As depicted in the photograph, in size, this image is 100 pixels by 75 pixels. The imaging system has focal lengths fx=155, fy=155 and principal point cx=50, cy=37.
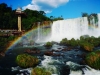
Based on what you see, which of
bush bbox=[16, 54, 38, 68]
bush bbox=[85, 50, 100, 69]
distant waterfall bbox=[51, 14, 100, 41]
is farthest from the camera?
distant waterfall bbox=[51, 14, 100, 41]

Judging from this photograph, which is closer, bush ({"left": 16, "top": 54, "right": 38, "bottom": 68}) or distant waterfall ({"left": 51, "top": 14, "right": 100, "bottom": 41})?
bush ({"left": 16, "top": 54, "right": 38, "bottom": 68})

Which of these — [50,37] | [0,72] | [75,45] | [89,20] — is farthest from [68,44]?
[0,72]

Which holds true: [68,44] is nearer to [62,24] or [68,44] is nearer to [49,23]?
[62,24]

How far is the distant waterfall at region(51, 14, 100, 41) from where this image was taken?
3272cm

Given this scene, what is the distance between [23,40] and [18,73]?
78.6 feet

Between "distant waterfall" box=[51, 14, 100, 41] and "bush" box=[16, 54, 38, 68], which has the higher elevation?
"distant waterfall" box=[51, 14, 100, 41]

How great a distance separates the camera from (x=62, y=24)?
36938 millimetres

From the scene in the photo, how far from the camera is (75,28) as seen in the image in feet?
115

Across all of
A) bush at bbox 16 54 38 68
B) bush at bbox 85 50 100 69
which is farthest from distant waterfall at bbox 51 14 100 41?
bush at bbox 16 54 38 68

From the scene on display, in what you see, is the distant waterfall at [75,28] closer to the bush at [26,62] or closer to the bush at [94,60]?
the bush at [94,60]

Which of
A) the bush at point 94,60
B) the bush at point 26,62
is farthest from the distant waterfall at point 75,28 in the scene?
the bush at point 26,62

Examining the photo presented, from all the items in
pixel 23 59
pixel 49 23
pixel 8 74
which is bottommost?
pixel 8 74

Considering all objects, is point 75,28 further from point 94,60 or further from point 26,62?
point 26,62

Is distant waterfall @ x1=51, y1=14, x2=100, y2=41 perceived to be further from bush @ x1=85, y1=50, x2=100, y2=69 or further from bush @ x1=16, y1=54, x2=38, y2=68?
bush @ x1=16, y1=54, x2=38, y2=68
